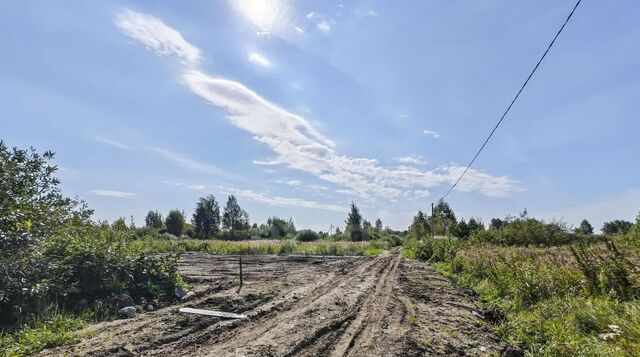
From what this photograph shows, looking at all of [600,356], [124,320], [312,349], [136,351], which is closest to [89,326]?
[124,320]

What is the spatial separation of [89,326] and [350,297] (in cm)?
605

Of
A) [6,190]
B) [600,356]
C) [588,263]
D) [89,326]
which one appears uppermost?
[6,190]

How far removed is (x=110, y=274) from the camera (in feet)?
31.2

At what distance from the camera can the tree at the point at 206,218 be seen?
70094mm

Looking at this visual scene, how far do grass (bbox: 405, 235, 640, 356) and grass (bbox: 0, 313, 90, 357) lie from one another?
24.8ft

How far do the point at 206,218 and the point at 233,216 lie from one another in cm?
649

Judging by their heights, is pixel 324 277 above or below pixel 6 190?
below

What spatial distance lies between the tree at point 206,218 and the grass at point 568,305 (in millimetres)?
64861

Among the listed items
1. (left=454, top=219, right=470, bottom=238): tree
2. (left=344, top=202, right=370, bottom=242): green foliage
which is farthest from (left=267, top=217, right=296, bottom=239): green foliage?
(left=454, top=219, right=470, bottom=238): tree

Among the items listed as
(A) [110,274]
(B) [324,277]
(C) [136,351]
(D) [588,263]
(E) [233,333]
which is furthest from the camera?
(B) [324,277]

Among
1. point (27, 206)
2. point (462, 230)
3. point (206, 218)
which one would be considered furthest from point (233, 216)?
point (27, 206)

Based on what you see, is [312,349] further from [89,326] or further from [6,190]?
[6,190]

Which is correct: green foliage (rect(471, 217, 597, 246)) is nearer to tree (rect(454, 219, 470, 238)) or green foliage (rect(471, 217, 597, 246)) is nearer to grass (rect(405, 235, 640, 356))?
tree (rect(454, 219, 470, 238))

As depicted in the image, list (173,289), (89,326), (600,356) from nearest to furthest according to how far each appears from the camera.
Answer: (600,356) → (89,326) → (173,289)
